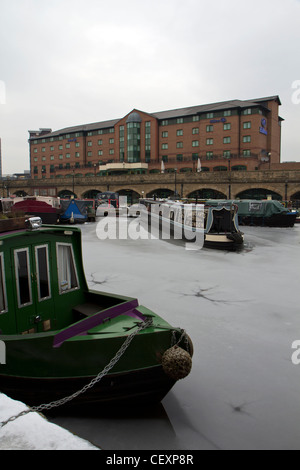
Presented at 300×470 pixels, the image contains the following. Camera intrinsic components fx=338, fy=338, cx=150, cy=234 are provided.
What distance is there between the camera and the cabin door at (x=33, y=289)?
17.6 ft

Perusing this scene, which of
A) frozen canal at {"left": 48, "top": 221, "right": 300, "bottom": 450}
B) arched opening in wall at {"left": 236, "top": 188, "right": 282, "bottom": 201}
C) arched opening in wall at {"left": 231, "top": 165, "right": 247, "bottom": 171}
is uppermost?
arched opening in wall at {"left": 231, "top": 165, "right": 247, "bottom": 171}

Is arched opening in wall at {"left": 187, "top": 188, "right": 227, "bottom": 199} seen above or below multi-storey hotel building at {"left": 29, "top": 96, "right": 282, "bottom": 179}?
below

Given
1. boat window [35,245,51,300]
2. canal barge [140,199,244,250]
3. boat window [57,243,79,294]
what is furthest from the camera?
canal barge [140,199,244,250]

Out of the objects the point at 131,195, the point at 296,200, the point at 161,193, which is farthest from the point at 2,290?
the point at 131,195

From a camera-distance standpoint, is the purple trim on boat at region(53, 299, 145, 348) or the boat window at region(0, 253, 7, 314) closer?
the purple trim on boat at region(53, 299, 145, 348)

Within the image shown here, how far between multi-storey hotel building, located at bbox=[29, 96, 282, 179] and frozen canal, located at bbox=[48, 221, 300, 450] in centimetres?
4705

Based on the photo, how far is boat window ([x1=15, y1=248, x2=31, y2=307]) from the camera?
536 centimetres

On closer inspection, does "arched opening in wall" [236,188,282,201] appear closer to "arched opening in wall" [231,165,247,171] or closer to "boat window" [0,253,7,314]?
"arched opening in wall" [231,165,247,171]

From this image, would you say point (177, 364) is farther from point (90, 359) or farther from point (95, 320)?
point (95, 320)

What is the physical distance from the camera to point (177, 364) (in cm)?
447

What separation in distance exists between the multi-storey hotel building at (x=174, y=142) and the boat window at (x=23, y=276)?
54739 millimetres

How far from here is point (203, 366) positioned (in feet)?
20.1

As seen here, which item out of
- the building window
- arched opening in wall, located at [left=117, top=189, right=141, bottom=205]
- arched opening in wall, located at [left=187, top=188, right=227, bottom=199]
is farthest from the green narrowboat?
arched opening in wall, located at [left=117, top=189, right=141, bottom=205]
